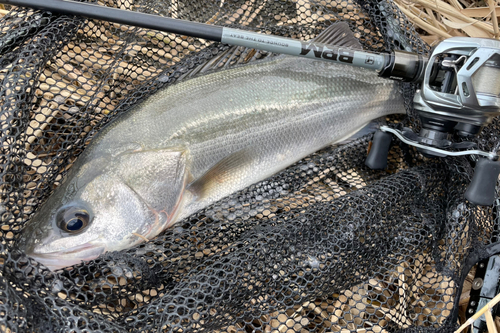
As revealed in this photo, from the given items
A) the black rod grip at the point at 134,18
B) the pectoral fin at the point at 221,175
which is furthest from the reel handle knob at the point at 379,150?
the black rod grip at the point at 134,18

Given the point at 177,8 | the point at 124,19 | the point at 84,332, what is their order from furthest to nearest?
the point at 177,8 → the point at 124,19 → the point at 84,332

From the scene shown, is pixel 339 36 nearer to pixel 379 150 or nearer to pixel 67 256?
pixel 379 150

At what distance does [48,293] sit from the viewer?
5.56 ft

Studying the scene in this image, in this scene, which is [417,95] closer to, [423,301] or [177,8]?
[423,301]

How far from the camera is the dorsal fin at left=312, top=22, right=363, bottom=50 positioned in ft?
8.54

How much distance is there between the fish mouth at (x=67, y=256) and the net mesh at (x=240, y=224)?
51 mm

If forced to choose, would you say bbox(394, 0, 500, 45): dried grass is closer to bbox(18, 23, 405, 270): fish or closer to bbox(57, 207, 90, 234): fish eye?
bbox(18, 23, 405, 270): fish

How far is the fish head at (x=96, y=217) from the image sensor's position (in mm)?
1960

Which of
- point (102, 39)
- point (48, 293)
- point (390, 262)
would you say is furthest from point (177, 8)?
point (390, 262)

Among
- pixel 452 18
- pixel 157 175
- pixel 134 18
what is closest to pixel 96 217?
pixel 157 175

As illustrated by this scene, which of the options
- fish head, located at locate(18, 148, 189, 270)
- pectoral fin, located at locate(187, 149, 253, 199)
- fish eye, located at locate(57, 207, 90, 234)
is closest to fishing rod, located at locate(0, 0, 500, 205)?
pectoral fin, located at locate(187, 149, 253, 199)

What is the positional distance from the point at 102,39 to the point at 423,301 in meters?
2.64

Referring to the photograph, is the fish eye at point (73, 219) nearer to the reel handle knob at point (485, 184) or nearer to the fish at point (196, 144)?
the fish at point (196, 144)

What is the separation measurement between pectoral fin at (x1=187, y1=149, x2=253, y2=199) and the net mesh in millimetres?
121
